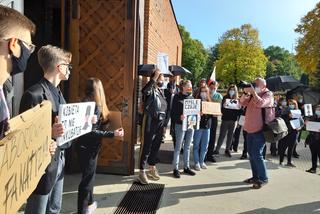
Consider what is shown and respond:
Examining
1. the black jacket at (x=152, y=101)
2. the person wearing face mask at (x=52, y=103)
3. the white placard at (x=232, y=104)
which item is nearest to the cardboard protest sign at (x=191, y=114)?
the black jacket at (x=152, y=101)

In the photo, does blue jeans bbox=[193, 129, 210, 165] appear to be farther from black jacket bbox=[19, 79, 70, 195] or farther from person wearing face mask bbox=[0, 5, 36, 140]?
person wearing face mask bbox=[0, 5, 36, 140]

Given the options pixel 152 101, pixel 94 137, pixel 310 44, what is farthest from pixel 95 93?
pixel 310 44

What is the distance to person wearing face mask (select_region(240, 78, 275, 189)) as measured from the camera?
6.21 meters

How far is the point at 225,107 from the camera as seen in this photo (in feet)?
28.9

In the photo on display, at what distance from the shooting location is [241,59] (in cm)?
5156

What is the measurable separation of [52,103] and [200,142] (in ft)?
15.9

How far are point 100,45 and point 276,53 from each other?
10852 centimetres

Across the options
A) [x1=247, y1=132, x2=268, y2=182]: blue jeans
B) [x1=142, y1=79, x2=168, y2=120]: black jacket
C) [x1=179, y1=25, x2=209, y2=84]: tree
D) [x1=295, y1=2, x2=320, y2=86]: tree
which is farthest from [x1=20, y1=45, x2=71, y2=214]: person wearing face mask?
[x1=179, y1=25, x2=209, y2=84]: tree

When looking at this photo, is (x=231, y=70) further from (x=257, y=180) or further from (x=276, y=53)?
(x=276, y=53)

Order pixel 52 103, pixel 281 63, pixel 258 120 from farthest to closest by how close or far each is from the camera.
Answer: pixel 281 63 → pixel 258 120 → pixel 52 103

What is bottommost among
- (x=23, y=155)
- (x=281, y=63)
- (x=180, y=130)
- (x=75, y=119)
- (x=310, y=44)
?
(x=180, y=130)

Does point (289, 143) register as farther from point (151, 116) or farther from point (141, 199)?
point (141, 199)

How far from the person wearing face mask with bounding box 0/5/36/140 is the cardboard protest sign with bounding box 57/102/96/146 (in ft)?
2.86

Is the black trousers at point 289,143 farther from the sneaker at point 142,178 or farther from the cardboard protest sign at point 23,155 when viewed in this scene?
the cardboard protest sign at point 23,155
